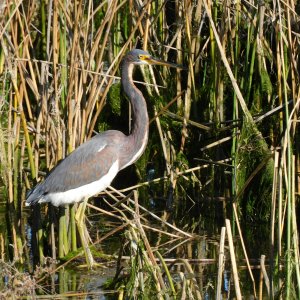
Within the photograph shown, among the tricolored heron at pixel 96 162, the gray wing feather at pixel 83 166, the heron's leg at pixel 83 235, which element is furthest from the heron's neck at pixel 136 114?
the heron's leg at pixel 83 235

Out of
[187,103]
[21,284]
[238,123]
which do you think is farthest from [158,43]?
[21,284]

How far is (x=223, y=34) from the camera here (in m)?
6.31

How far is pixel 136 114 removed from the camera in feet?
19.6

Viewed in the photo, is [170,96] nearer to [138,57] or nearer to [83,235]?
[138,57]

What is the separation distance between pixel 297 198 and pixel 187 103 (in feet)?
4.14

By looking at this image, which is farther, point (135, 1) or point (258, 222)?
point (258, 222)

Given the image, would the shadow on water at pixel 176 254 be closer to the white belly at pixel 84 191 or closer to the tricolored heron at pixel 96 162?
the tricolored heron at pixel 96 162

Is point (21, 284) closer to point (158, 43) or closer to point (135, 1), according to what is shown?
point (135, 1)

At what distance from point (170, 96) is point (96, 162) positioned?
146cm

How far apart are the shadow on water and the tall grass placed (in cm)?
15

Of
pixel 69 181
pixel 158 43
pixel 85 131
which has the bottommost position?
pixel 69 181

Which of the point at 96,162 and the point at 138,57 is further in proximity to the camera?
the point at 138,57

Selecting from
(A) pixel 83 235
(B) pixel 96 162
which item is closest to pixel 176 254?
(A) pixel 83 235

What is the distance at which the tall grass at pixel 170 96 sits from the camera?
529 cm
